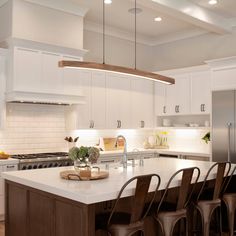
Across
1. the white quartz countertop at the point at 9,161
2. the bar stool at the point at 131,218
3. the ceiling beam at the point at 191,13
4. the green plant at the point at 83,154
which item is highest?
the ceiling beam at the point at 191,13

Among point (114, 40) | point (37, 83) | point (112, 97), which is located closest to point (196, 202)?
point (37, 83)

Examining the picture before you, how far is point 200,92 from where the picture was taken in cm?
686

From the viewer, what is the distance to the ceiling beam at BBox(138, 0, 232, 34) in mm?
5117

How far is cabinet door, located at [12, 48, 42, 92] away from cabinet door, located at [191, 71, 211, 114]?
3168 mm

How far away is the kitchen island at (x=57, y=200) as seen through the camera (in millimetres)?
2709

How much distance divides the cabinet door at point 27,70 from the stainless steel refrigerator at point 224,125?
3.12m

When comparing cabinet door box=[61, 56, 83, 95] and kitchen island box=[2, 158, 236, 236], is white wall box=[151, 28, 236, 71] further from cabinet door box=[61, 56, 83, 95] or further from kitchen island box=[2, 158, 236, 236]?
kitchen island box=[2, 158, 236, 236]

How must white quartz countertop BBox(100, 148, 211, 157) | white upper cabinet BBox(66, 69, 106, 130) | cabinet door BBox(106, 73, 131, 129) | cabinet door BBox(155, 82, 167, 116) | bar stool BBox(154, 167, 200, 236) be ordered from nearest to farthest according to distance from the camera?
1. bar stool BBox(154, 167, 200, 236)
2. white upper cabinet BBox(66, 69, 106, 130)
3. white quartz countertop BBox(100, 148, 211, 157)
4. cabinet door BBox(106, 73, 131, 129)
5. cabinet door BBox(155, 82, 167, 116)

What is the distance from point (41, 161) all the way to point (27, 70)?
4.79 ft

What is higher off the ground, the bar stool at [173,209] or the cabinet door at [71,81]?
the cabinet door at [71,81]

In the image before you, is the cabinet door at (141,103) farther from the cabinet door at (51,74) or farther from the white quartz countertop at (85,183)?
the white quartz countertop at (85,183)

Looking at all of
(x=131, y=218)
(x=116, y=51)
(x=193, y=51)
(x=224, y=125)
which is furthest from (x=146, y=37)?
(x=131, y=218)

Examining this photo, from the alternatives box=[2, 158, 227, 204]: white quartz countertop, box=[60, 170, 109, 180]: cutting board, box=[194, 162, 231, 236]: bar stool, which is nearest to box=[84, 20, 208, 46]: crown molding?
box=[2, 158, 227, 204]: white quartz countertop

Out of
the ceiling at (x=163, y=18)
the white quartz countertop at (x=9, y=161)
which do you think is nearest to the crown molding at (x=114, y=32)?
the ceiling at (x=163, y=18)
